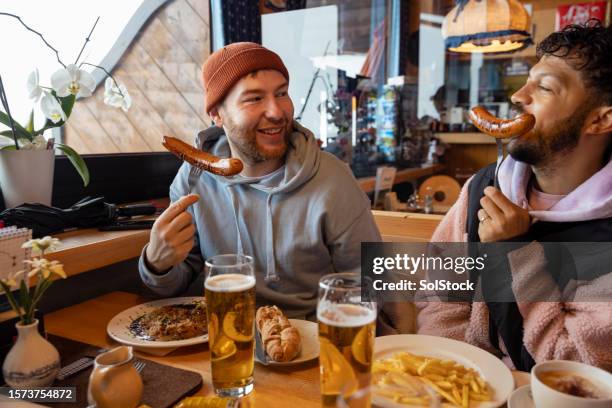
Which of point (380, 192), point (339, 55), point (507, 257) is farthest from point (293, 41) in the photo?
point (507, 257)

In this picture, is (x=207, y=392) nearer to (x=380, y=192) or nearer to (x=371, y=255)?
(x=371, y=255)

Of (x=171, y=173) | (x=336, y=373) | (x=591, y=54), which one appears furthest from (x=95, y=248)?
(x=591, y=54)

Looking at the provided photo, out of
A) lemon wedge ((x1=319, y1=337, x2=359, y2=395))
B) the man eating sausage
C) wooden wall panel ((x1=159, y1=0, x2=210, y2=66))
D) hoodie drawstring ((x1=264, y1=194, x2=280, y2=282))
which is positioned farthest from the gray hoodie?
wooden wall panel ((x1=159, y1=0, x2=210, y2=66))

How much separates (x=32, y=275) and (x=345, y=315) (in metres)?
0.66

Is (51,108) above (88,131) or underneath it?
above

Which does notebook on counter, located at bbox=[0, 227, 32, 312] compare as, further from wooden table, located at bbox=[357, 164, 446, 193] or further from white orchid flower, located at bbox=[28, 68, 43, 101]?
wooden table, located at bbox=[357, 164, 446, 193]

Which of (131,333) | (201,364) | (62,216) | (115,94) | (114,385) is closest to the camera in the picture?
(114,385)

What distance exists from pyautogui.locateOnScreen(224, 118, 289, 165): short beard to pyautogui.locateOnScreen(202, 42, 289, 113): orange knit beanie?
0.11m

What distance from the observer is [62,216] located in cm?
160

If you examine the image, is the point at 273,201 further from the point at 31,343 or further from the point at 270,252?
the point at 31,343

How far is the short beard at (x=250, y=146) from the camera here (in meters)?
1.55

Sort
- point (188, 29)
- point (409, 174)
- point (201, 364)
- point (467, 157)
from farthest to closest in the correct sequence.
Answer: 1. point (467, 157)
2. point (409, 174)
3. point (188, 29)
4. point (201, 364)

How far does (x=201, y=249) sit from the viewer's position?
162cm

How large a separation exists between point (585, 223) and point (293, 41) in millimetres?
3157
